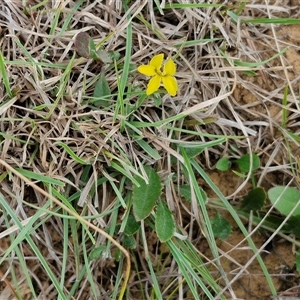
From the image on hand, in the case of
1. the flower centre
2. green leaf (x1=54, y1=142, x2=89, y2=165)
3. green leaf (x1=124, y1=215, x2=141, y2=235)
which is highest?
the flower centre

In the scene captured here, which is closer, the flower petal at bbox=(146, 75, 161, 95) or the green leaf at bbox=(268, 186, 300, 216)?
the flower petal at bbox=(146, 75, 161, 95)

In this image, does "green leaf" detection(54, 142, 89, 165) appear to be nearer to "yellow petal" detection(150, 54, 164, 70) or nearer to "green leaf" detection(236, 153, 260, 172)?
"yellow petal" detection(150, 54, 164, 70)

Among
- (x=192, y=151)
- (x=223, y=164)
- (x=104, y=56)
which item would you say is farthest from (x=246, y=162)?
(x=104, y=56)

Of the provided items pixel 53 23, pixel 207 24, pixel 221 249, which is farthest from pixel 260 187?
pixel 53 23

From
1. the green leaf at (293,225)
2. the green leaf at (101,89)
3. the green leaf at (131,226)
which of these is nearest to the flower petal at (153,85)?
the green leaf at (101,89)

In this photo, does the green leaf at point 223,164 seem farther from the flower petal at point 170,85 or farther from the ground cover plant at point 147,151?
the flower petal at point 170,85

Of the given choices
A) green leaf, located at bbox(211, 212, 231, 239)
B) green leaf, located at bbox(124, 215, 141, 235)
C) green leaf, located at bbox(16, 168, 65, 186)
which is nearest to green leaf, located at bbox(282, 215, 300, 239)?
green leaf, located at bbox(211, 212, 231, 239)

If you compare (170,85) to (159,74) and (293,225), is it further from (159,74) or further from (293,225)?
(293,225)
